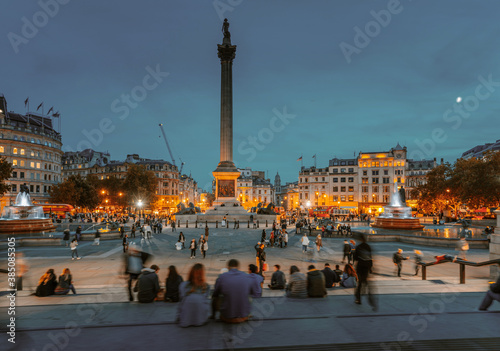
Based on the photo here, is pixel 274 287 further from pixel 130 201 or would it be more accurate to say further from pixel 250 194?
pixel 250 194

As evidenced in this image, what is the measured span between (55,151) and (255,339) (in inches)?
3653

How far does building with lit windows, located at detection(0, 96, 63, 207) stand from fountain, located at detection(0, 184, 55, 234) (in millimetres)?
41672

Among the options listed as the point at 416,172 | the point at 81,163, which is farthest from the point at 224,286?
the point at 81,163

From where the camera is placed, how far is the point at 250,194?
13862 centimetres

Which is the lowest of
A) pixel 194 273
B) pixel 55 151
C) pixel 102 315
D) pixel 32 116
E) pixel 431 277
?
pixel 431 277

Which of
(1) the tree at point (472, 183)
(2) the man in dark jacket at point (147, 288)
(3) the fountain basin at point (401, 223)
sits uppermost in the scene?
(1) the tree at point (472, 183)

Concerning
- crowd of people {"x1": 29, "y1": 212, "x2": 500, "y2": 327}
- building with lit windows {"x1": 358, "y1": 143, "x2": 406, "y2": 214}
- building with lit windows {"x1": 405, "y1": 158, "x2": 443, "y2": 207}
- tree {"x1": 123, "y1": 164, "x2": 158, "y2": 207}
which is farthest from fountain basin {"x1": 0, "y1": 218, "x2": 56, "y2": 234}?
building with lit windows {"x1": 405, "y1": 158, "x2": 443, "y2": 207}

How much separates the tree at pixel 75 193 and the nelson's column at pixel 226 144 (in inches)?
1182

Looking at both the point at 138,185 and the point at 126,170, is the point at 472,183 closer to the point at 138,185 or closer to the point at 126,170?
the point at 138,185

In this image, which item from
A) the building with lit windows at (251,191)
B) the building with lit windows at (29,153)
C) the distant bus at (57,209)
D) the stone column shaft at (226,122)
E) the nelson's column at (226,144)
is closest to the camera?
the distant bus at (57,209)

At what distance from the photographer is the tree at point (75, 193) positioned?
62062 mm

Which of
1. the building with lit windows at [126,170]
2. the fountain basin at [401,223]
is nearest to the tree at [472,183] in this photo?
the fountain basin at [401,223]

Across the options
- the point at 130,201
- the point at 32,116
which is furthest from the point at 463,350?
the point at 32,116

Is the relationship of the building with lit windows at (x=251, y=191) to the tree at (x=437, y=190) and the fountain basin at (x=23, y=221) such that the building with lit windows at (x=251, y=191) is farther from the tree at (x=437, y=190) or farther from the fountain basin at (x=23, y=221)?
the fountain basin at (x=23, y=221)
